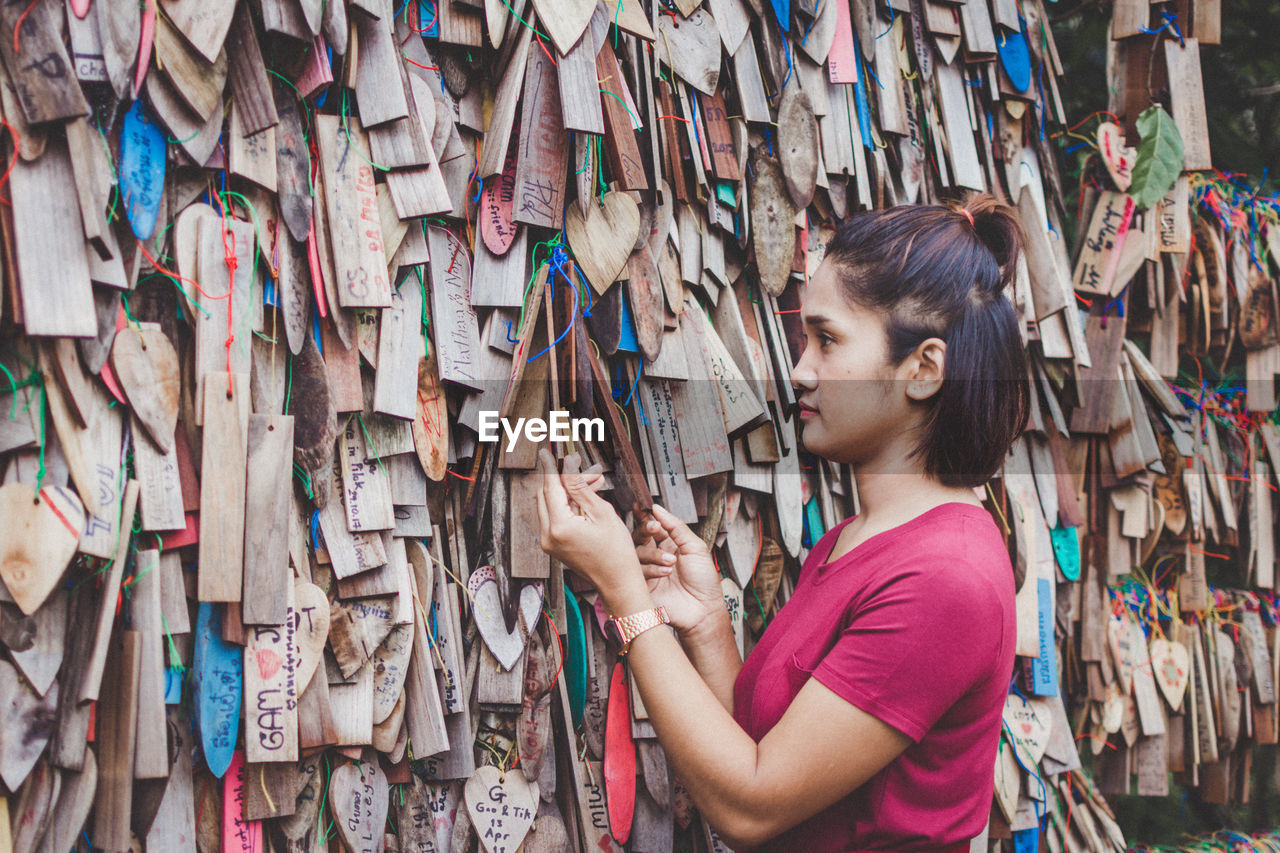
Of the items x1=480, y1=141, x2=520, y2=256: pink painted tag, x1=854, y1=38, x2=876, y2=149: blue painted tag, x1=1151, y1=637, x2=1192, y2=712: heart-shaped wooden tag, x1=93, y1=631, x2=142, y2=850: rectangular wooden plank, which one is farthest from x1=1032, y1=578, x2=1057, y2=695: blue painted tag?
x1=93, y1=631, x2=142, y2=850: rectangular wooden plank

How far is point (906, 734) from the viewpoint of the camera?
95cm

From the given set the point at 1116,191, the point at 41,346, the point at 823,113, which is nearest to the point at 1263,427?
the point at 1116,191

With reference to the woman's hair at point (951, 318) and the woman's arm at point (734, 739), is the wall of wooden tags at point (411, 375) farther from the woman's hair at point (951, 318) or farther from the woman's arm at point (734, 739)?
the woman's hair at point (951, 318)

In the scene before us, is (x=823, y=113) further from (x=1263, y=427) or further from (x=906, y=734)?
(x=1263, y=427)

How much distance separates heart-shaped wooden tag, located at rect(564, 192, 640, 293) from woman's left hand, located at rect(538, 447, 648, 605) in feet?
1.31

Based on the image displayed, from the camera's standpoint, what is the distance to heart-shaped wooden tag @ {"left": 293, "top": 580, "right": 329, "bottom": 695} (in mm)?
1215

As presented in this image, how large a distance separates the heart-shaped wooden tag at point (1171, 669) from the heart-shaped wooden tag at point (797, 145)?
1.42 m

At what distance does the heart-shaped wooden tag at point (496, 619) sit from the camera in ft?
4.56

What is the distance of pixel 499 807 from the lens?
138 centimetres

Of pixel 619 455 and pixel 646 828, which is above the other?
pixel 619 455

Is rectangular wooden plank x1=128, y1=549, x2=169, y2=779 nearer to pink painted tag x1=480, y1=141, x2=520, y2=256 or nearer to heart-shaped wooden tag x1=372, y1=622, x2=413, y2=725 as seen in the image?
heart-shaped wooden tag x1=372, y1=622, x2=413, y2=725

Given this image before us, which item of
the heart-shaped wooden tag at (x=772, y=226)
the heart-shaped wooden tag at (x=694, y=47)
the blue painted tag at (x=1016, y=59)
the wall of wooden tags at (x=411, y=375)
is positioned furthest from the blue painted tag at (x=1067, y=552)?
the heart-shaped wooden tag at (x=694, y=47)

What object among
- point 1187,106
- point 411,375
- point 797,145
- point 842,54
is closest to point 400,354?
point 411,375

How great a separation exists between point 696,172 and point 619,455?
1.73 feet
